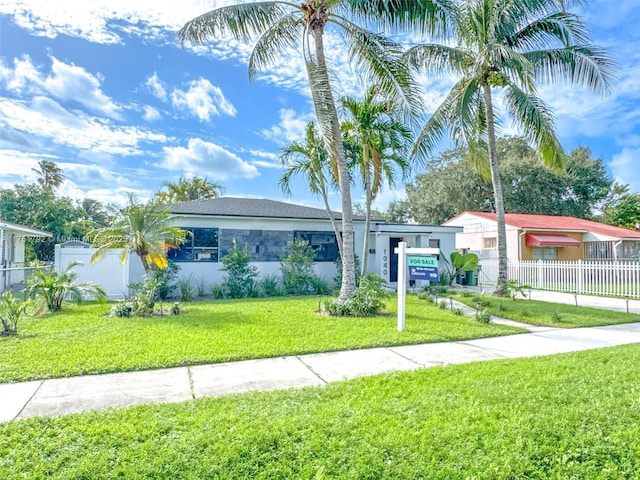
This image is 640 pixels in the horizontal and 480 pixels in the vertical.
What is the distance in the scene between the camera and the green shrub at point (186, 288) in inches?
486

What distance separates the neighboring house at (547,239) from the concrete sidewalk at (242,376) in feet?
50.4

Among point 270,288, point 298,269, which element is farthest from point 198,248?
point 298,269

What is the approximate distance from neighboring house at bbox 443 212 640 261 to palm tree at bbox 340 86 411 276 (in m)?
9.41

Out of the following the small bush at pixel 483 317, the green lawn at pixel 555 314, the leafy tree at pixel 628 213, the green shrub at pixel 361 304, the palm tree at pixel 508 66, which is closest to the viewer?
the small bush at pixel 483 317

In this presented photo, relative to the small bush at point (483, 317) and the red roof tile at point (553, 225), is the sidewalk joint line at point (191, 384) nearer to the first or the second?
the small bush at point (483, 317)

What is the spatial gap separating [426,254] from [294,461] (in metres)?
6.97

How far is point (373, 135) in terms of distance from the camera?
12469mm

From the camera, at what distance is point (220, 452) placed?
3012mm

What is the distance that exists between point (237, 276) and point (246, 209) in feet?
10.3

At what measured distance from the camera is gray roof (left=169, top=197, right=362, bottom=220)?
14.1m

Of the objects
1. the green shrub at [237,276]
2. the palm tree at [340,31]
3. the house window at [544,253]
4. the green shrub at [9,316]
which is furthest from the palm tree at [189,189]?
the house window at [544,253]

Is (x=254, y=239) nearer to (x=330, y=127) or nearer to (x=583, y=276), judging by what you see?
(x=330, y=127)

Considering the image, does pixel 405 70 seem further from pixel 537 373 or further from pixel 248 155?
pixel 248 155

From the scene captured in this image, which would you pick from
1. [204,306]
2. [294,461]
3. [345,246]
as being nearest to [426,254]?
[345,246]
